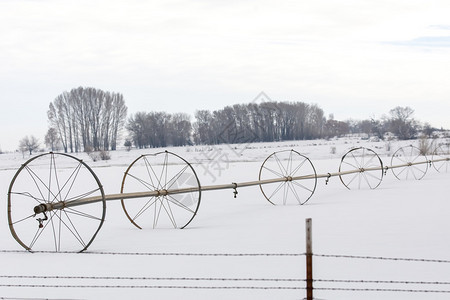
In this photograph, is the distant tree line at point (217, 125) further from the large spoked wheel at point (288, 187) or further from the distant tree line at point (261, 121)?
the large spoked wheel at point (288, 187)

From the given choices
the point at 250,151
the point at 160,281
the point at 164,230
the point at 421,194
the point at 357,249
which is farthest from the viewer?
the point at 250,151

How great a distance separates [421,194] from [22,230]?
1053cm

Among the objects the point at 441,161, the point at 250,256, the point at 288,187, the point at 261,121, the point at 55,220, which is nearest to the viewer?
the point at 250,256

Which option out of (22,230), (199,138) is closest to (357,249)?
(22,230)

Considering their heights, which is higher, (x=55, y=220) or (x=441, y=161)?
(x=441, y=161)

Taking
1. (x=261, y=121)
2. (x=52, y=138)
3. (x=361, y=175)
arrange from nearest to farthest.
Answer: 1. (x=361, y=175)
2. (x=52, y=138)
3. (x=261, y=121)

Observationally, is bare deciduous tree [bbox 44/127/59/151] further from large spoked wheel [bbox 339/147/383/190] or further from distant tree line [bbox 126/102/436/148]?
large spoked wheel [bbox 339/147/383/190]

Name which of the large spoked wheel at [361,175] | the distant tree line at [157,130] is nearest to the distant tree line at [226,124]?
the distant tree line at [157,130]

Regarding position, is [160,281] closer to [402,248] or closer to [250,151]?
[402,248]

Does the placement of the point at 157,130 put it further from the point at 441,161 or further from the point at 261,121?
the point at 441,161

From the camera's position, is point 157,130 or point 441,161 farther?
point 157,130

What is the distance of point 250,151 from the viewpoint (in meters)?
39.9

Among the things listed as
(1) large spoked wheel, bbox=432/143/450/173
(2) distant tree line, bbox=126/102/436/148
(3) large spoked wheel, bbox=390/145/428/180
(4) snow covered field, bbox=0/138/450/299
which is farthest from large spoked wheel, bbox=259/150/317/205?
(2) distant tree line, bbox=126/102/436/148

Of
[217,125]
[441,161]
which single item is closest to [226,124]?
[217,125]
